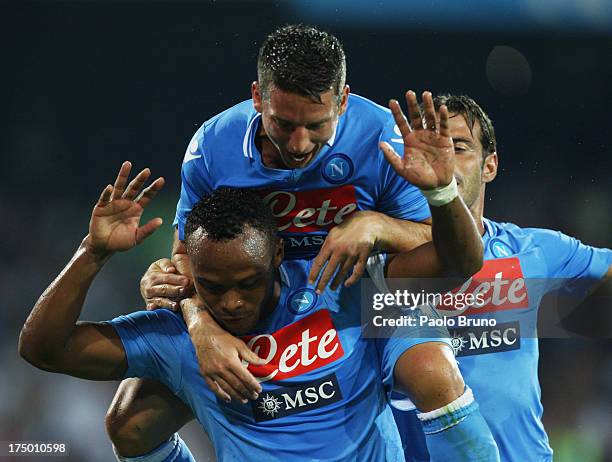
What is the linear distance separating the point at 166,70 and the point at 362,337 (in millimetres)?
2594

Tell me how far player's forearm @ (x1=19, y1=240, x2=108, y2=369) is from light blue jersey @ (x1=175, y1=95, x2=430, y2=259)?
451 millimetres

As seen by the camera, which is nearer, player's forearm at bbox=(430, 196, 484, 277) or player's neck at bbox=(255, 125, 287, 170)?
player's forearm at bbox=(430, 196, 484, 277)

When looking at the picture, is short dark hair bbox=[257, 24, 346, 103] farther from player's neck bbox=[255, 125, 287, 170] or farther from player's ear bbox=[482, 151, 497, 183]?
player's ear bbox=[482, 151, 497, 183]

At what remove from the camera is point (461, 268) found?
7.36 feet

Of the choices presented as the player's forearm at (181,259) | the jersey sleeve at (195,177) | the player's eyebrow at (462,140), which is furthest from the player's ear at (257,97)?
the player's eyebrow at (462,140)

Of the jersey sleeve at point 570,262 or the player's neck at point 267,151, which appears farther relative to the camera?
the jersey sleeve at point 570,262

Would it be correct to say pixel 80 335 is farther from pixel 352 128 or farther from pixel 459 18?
pixel 459 18

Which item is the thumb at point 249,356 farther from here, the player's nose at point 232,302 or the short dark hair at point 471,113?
the short dark hair at point 471,113

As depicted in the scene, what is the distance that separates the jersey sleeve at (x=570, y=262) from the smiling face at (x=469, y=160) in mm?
252

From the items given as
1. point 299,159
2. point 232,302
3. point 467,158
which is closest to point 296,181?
point 299,159

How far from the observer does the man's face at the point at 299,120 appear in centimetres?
218

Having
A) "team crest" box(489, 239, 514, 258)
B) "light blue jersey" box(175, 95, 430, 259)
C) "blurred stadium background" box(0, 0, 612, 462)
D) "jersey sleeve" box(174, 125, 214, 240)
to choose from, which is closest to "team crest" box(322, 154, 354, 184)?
"light blue jersey" box(175, 95, 430, 259)

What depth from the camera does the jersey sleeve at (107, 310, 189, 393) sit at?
2.32 meters

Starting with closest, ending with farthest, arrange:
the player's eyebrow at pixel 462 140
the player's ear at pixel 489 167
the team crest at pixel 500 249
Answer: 1. the team crest at pixel 500 249
2. the player's eyebrow at pixel 462 140
3. the player's ear at pixel 489 167
